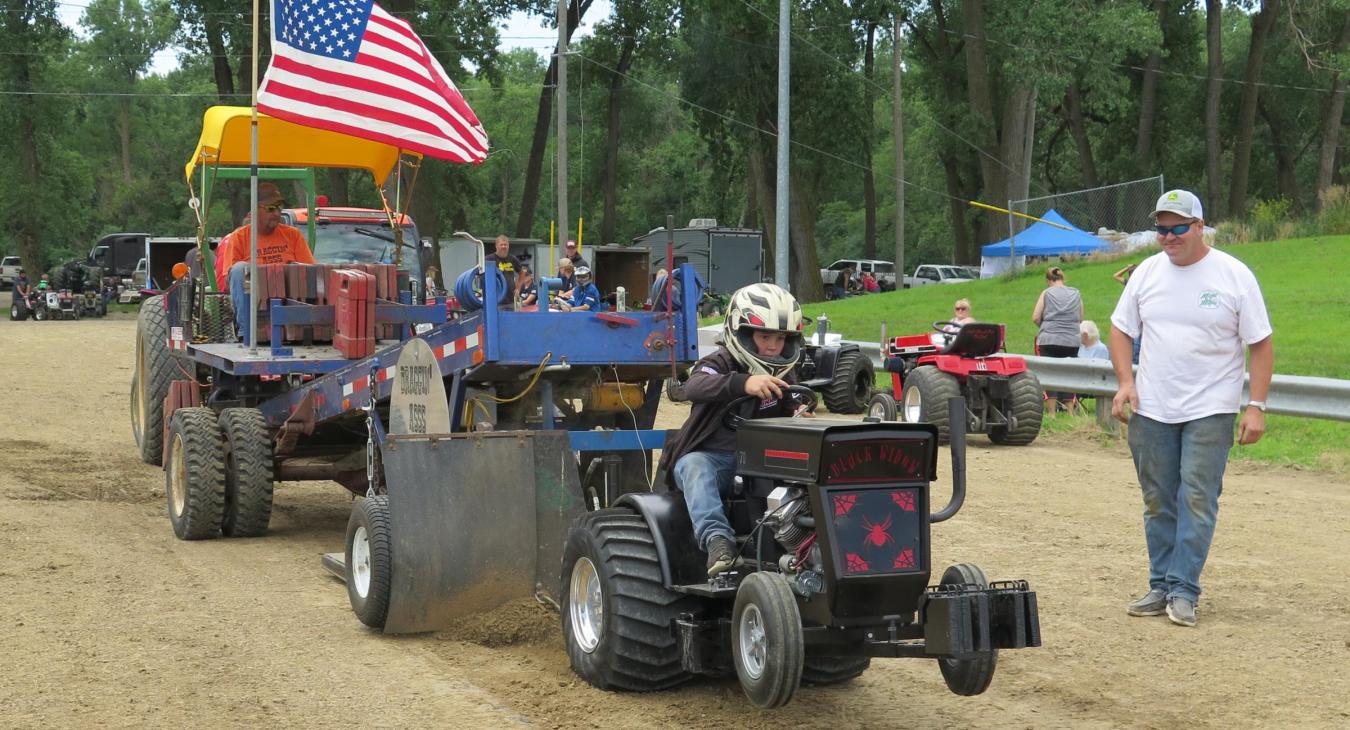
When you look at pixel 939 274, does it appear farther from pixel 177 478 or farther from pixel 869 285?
pixel 177 478

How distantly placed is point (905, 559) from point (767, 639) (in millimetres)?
590

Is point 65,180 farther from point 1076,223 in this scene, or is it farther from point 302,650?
point 302,650

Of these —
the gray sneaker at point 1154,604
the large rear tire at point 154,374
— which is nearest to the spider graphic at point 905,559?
the gray sneaker at point 1154,604

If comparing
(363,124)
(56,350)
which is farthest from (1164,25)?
(363,124)

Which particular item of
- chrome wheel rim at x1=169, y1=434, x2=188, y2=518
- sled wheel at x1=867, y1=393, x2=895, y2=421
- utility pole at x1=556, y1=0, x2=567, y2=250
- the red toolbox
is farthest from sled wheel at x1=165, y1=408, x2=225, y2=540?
utility pole at x1=556, y1=0, x2=567, y2=250

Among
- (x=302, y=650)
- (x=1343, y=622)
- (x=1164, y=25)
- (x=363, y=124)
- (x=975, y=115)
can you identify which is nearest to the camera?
(x=302, y=650)

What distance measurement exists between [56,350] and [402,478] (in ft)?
79.6

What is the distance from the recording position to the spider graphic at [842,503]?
18.1 feet

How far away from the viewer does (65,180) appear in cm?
7062

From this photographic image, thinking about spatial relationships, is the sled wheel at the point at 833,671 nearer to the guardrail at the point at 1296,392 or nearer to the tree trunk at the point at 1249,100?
the guardrail at the point at 1296,392

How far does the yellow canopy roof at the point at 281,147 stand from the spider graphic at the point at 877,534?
744 centimetres

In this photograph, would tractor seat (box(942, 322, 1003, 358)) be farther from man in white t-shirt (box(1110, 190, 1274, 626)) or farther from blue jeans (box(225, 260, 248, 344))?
man in white t-shirt (box(1110, 190, 1274, 626))

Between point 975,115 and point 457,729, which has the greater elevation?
point 975,115

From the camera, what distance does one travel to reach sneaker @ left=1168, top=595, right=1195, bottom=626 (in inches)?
302
